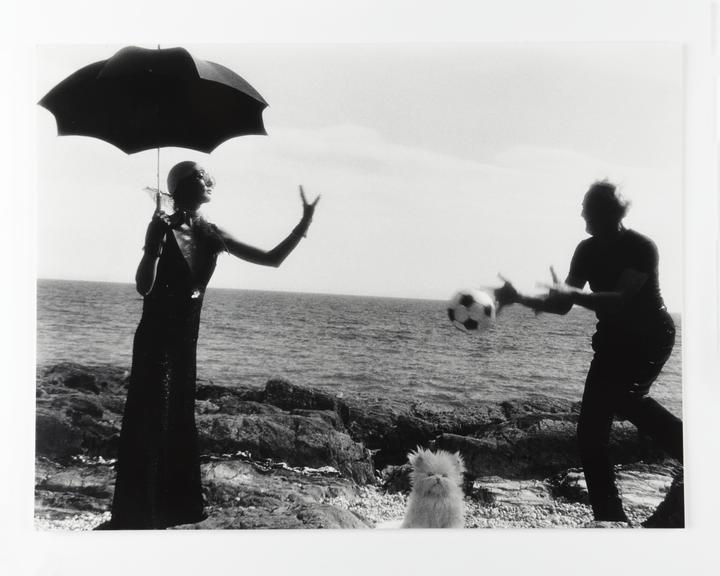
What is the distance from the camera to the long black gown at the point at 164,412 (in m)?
3.35

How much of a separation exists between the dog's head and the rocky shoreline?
1.6 inches

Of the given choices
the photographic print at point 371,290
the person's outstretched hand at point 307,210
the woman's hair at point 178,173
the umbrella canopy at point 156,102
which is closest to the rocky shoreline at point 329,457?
the photographic print at point 371,290

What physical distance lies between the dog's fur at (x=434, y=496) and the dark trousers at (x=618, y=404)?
0.53 meters

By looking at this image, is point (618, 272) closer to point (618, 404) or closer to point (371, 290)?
point (618, 404)

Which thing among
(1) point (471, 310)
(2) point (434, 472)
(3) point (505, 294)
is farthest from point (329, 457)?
(3) point (505, 294)

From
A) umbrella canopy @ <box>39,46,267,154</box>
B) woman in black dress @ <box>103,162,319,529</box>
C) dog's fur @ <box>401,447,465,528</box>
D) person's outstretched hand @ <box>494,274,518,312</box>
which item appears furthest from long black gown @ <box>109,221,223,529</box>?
person's outstretched hand @ <box>494,274,518,312</box>

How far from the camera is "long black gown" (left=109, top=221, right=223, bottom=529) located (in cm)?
335

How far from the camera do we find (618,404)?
3.40 m

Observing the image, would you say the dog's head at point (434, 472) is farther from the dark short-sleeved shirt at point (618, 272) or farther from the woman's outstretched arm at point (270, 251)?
the woman's outstretched arm at point (270, 251)

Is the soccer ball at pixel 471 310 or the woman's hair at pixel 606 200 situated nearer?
the soccer ball at pixel 471 310

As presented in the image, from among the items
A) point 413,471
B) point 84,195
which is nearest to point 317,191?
point 84,195

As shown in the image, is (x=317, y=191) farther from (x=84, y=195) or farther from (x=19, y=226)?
(x=19, y=226)

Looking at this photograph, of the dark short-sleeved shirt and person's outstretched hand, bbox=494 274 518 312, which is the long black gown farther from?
the dark short-sleeved shirt

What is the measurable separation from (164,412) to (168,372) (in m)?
0.16
